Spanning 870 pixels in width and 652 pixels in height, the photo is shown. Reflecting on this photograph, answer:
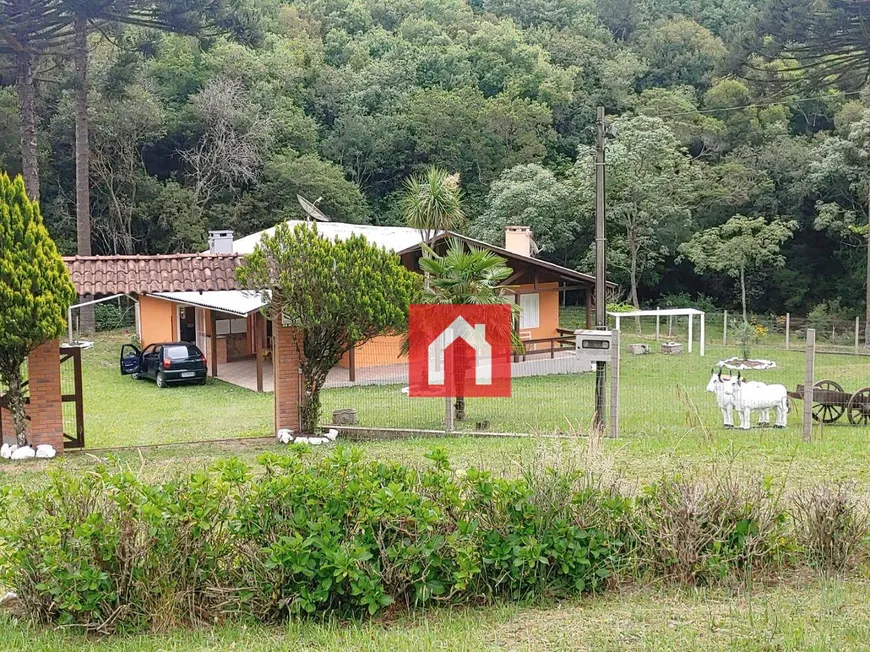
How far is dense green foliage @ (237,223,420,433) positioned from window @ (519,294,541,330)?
14071 mm

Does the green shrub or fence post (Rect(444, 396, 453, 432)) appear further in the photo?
fence post (Rect(444, 396, 453, 432))

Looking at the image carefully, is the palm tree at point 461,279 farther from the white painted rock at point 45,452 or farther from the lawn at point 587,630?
the lawn at point 587,630

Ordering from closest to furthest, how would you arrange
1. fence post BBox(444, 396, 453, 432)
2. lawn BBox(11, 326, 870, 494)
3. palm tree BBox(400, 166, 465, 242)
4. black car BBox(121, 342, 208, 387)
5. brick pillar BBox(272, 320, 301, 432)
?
1. lawn BBox(11, 326, 870, 494)
2. fence post BBox(444, 396, 453, 432)
3. brick pillar BBox(272, 320, 301, 432)
4. palm tree BBox(400, 166, 465, 242)
5. black car BBox(121, 342, 208, 387)

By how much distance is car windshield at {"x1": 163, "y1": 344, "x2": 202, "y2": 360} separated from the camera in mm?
22438

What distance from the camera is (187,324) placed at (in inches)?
1129

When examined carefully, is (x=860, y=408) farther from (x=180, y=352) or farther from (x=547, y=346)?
(x=180, y=352)

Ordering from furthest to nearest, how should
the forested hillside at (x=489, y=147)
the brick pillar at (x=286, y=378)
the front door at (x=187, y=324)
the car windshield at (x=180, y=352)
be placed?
the forested hillside at (x=489, y=147)
the front door at (x=187, y=324)
the car windshield at (x=180, y=352)
the brick pillar at (x=286, y=378)

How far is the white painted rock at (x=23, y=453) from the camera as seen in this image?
12070mm

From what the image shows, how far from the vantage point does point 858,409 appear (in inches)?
576

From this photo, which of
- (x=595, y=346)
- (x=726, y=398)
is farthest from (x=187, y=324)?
(x=726, y=398)

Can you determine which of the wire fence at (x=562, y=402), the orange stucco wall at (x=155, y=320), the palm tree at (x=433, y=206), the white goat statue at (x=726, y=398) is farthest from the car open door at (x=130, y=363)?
the white goat statue at (x=726, y=398)

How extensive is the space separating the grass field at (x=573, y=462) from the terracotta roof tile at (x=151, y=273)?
243 cm

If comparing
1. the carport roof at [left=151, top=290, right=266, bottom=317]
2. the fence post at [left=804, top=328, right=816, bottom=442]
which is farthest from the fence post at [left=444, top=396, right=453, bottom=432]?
the carport roof at [left=151, top=290, right=266, bottom=317]

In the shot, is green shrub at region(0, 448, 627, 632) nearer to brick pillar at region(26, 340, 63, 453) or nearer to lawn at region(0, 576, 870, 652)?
lawn at region(0, 576, 870, 652)
